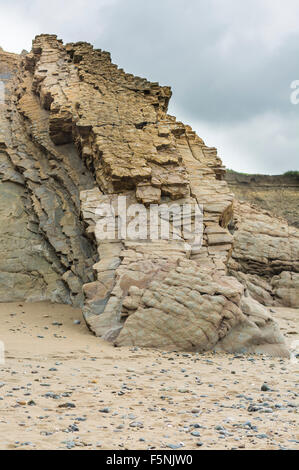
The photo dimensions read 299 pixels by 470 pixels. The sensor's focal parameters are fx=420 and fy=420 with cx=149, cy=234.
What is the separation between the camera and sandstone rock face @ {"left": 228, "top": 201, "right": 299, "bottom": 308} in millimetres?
19016

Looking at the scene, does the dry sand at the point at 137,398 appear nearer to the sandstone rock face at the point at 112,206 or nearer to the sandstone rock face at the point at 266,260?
the sandstone rock face at the point at 112,206

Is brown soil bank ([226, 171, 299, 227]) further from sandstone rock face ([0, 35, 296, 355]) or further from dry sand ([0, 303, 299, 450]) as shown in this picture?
dry sand ([0, 303, 299, 450])

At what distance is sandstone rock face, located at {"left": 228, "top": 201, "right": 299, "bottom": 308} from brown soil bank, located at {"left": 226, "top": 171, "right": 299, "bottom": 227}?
13.1 m

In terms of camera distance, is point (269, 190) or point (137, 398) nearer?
point (137, 398)

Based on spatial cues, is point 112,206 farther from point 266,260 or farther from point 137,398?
point 266,260

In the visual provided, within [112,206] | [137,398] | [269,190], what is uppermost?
[269,190]

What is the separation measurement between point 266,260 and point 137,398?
15749mm

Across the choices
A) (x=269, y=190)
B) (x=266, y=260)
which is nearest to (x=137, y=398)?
(x=266, y=260)

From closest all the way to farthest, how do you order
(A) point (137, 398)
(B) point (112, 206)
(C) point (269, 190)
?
(A) point (137, 398), (B) point (112, 206), (C) point (269, 190)

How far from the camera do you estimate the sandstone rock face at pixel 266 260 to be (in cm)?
1902

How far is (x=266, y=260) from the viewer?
2020 cm

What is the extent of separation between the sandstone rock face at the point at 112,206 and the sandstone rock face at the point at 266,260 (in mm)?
338

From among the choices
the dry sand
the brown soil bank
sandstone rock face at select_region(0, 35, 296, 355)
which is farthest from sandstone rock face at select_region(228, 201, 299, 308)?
the brown soil bank
